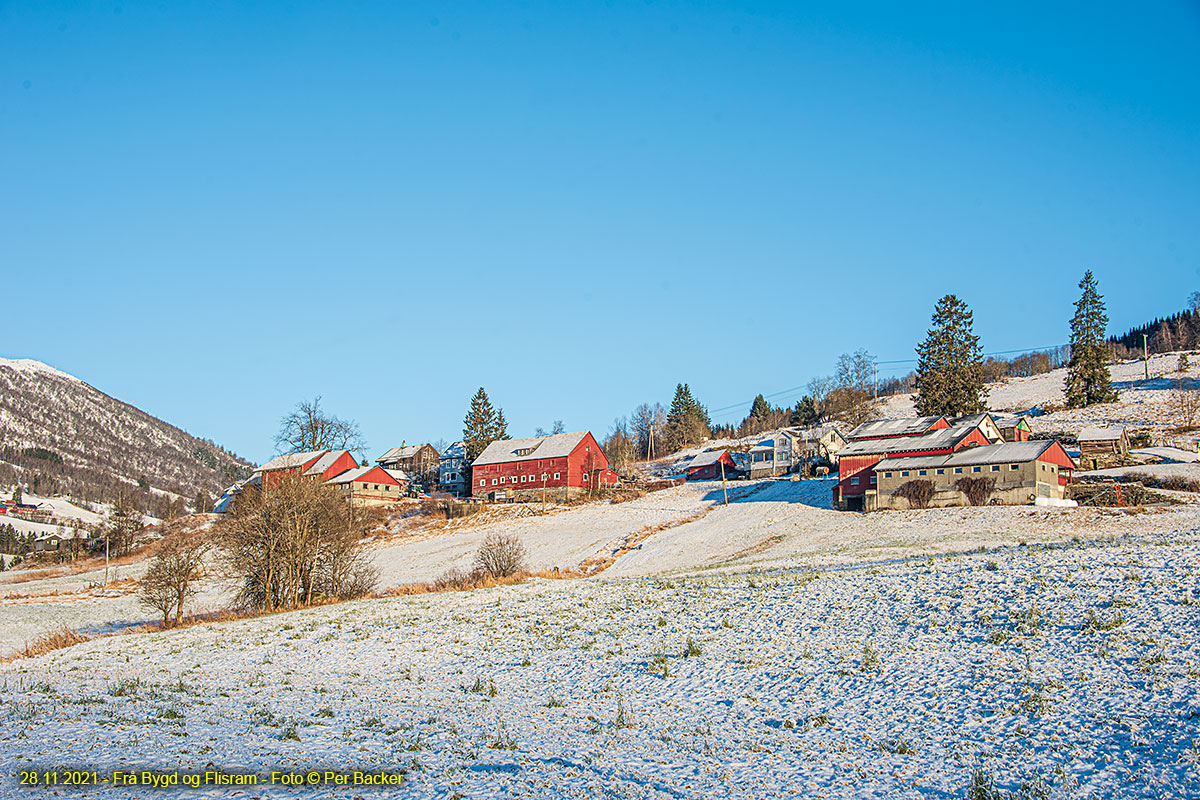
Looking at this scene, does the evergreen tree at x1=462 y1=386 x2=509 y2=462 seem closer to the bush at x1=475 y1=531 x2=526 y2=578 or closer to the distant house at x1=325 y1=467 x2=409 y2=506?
the distant house at x1=325 y1=467 x2=409 y2=506

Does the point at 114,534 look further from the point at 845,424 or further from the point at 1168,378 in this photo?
the point at 1168,378

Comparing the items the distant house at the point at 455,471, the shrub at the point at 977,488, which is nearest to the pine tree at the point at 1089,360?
the shrub at the point at 977,488

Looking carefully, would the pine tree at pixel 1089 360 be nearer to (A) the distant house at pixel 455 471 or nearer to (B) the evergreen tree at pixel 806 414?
(B) the evergreen tree at pixel 806 414

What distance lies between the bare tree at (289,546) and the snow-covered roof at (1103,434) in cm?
6333

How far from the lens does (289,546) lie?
35.2 m

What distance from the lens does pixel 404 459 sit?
119 m

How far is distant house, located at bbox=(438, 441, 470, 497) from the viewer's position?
105 metres

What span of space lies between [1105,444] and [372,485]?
255 feet

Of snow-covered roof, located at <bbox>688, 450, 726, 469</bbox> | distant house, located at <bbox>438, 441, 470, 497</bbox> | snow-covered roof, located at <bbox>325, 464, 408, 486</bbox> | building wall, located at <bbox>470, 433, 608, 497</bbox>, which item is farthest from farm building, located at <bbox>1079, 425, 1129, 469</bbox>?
snow-covered roof, located at <bbox>325, 464, 408, 486</bbox>

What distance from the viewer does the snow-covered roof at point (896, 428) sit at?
66688 mm

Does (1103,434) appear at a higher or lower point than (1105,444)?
higher

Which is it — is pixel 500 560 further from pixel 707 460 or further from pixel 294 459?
pixel 294 459

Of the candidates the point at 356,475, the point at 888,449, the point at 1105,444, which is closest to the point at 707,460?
the point at 888,449

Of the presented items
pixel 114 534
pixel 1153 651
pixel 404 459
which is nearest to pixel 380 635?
pixel 1153 651
